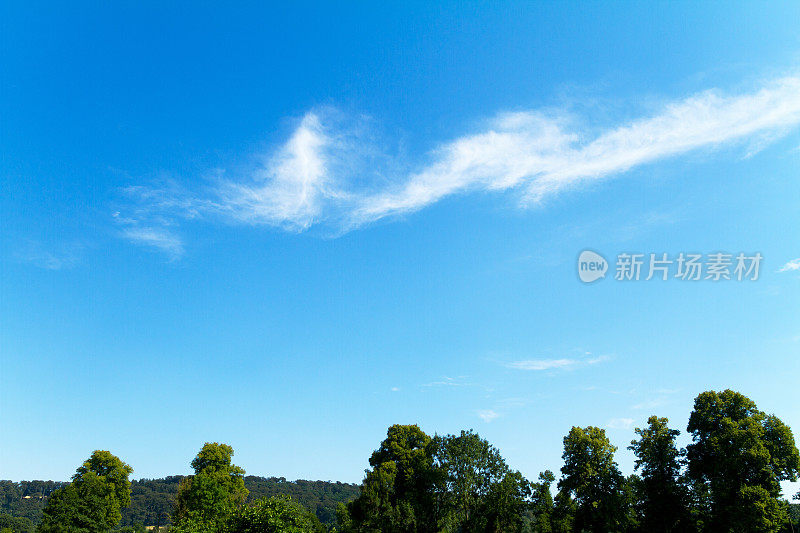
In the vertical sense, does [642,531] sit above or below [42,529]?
above

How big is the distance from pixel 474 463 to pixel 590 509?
39.7ft

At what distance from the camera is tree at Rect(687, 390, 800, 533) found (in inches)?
1387

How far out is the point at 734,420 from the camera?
3931 centimetres

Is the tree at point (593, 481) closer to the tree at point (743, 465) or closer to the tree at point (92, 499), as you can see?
the tree at point (743, 465)

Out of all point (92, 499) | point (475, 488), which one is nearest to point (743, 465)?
point (475, 488)

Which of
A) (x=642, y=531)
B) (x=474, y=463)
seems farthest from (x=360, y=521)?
(x=642, y=531)

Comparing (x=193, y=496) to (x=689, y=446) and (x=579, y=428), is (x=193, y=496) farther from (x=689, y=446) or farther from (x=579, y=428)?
(x=689, y=446)

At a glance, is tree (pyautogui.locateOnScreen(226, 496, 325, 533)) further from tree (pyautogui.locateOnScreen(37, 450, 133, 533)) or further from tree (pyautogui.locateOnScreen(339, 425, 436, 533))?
tree (pyautogui.locateOnScreen(37, 450, 133, 533))

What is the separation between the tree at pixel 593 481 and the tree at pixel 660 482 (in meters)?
2.01

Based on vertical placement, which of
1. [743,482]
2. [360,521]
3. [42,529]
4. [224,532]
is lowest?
[42,529]

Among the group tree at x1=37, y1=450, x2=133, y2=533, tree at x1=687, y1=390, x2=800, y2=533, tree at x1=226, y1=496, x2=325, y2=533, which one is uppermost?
tree at x1=687, y1=390, x2=800, y2=533

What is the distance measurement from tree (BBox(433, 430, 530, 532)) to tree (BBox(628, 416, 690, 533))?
10485mm

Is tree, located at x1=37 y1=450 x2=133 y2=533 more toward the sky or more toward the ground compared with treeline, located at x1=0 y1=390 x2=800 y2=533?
more toward the ground

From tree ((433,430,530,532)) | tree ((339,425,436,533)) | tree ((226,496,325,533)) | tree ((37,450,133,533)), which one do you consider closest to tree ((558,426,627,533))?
tree ((433,430,530,532))
